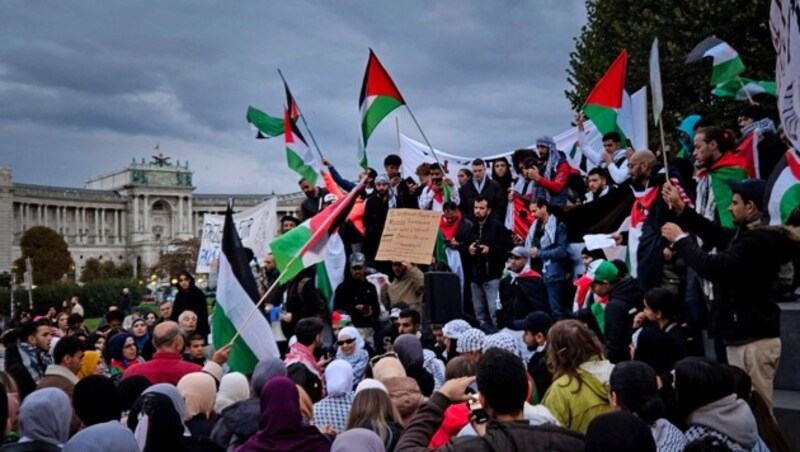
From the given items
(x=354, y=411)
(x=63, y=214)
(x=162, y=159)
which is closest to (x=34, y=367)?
(x=354, y=411)

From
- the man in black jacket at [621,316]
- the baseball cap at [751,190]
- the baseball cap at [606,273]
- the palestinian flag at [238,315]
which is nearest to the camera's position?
the baseball cap at [751,190]

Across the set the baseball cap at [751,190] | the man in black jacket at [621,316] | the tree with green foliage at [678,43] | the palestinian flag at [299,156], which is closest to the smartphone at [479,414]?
the baseball cap at [751,190]

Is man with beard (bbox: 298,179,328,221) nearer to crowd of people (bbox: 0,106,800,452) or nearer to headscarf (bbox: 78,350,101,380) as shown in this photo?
crowd of people (bbox: 0,106,800,452)

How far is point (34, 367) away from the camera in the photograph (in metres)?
8.68

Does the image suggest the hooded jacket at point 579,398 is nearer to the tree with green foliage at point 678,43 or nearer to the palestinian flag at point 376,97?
the palestinian flag at point 376,97

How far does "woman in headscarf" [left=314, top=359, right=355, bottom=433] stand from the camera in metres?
5.77

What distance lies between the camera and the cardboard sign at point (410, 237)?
406 inches

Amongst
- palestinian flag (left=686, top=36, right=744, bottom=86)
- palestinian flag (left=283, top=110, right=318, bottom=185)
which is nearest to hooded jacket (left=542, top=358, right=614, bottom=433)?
palestinian flag (left=686, top=36, right=744, bottom=86)

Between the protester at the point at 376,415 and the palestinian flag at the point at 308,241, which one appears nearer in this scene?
the protester at the point at 376,415

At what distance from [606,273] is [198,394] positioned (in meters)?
3.89

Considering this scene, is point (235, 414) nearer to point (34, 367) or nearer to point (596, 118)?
point (34, 367)

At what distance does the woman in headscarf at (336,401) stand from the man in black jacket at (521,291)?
3.96m

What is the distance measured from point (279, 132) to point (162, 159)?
16444 centimetres

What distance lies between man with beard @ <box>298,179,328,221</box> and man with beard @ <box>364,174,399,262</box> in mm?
939
